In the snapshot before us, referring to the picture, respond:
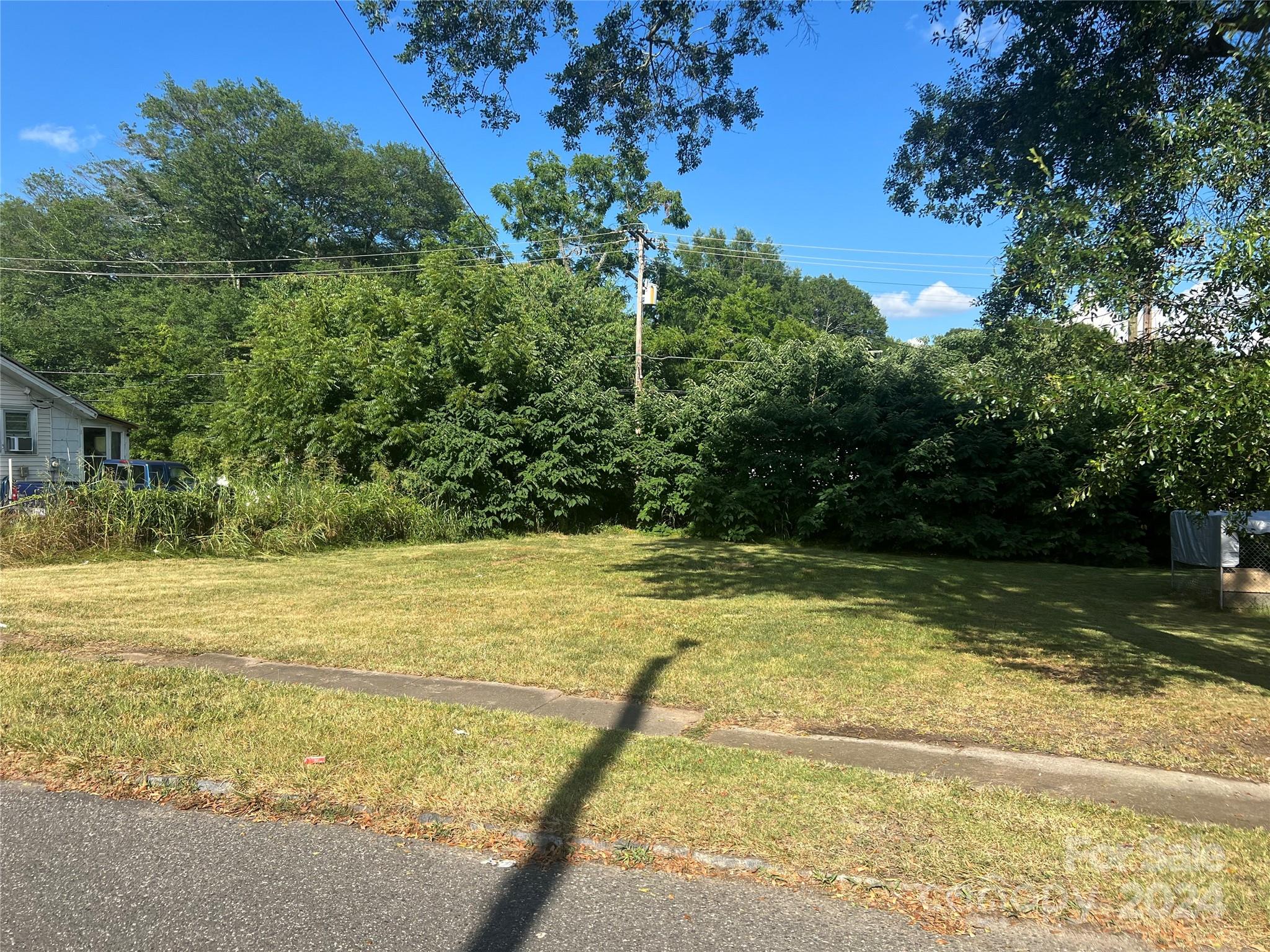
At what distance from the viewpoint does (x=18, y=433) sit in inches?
1096

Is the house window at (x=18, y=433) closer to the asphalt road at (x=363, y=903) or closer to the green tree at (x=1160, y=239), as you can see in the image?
the asphalt road at (x=363, y=903)

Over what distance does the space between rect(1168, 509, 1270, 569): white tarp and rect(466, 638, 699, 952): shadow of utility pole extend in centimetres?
863

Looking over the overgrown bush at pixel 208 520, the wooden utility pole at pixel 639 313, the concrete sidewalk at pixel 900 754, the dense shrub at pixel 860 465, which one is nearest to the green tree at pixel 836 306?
the wooden utility pole at pixel 639 313

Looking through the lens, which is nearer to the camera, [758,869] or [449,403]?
[758,869]

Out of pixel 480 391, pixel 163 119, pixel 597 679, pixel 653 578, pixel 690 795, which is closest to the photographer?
pixel 690 795

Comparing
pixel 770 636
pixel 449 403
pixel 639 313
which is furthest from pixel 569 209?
pixel 770 636

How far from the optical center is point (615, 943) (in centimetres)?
288

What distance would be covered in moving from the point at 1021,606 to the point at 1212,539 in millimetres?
2927

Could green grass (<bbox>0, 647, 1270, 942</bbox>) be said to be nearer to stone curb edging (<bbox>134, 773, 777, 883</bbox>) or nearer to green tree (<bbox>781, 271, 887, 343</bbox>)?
stone curb edging (<bbox>134, 773, 777, 883</bbox>)

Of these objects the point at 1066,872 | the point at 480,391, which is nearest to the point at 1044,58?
the point at 1066,872

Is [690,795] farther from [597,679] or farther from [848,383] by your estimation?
[848,383]

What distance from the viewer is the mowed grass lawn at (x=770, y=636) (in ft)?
18.1

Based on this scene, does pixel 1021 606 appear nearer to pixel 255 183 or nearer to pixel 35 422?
pixel 35 422

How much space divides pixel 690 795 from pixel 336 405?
675 inches
